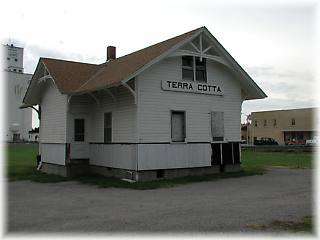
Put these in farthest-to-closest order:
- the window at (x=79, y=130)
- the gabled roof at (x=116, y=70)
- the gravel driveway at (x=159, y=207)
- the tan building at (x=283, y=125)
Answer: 1. the tan building at (x=283, y=125)
2. the window at (x=79, y=130)
3. the gabled roof at (x=116, y=70)
4. the gravel driveway at (x=159, y=207)

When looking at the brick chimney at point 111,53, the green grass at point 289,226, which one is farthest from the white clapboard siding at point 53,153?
the green grass at point 289,226

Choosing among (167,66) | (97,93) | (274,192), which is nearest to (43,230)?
(274,192)

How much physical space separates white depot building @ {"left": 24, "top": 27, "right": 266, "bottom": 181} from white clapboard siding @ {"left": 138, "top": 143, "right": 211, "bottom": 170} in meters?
0.04

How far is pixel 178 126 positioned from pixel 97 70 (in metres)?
7.46

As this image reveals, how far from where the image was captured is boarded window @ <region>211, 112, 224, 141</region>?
1888 cm

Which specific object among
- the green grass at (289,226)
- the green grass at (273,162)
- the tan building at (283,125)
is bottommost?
the green grass at (289,226)

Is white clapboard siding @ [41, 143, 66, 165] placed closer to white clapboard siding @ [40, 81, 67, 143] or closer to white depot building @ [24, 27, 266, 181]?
white depot building @ [24, 27, 266, 181]

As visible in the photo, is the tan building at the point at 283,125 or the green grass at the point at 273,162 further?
the tan building at the point at 283,125

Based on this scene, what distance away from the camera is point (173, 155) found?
56.0 ft

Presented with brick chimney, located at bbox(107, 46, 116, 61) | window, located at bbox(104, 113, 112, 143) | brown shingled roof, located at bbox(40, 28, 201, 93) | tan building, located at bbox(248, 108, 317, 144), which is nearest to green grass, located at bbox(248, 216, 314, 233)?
brown shingled roof, located at bbox(40, 28, 201, 93)

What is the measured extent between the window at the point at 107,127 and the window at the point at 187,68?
3910mm

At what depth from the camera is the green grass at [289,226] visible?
7.79 m

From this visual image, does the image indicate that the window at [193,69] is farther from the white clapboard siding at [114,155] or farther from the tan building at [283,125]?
the tan building at [283,125]

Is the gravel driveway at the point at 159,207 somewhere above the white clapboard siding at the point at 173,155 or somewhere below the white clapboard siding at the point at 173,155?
below
